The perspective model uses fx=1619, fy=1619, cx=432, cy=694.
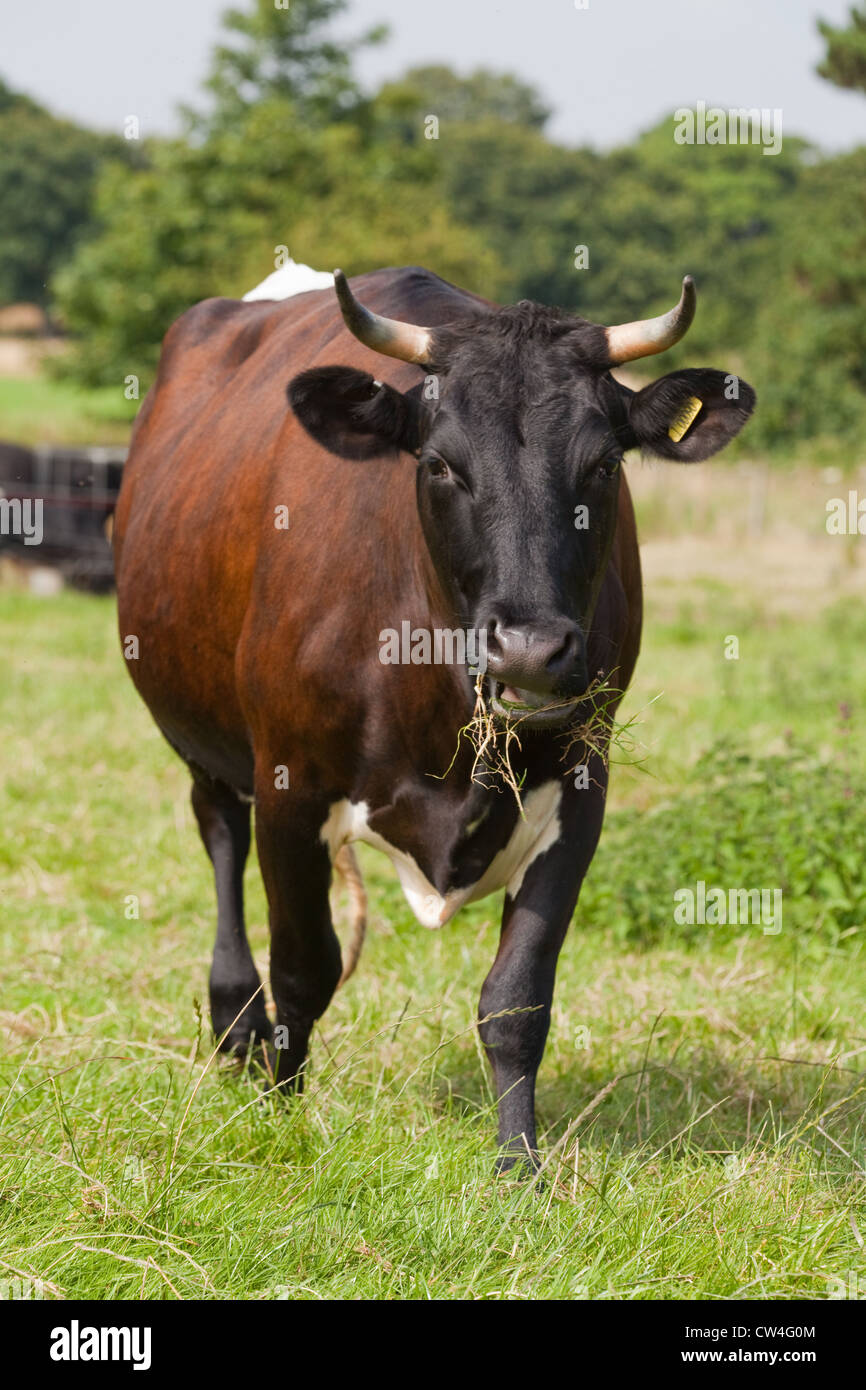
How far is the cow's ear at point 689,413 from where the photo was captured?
361 cm

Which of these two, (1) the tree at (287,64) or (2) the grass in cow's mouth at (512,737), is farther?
(1) the tree at (287,64)

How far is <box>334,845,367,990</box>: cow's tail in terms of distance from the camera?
185 inches

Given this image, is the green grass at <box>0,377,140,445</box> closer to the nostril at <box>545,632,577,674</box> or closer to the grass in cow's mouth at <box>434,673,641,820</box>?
the grass in cow's mouth at <box>434,673,641,820</box>

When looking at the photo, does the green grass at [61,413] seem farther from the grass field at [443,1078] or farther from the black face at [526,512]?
the black face at [526,512]

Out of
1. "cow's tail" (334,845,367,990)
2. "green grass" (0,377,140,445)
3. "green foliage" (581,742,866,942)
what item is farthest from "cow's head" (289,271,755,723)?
"green grass" (0,377,140,445)

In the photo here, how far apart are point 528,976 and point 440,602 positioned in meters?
0.85

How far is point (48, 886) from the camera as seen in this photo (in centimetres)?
607

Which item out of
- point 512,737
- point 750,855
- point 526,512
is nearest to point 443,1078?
point 512,737

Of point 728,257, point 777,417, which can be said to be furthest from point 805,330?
point 728,257

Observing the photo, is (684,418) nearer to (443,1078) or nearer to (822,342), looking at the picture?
(443,1078)

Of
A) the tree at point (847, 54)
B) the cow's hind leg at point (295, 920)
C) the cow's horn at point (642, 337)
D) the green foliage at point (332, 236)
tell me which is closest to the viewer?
the cow's horn at point (642, 337)

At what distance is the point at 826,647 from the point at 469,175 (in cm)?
6670

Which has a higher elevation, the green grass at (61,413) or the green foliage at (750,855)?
the green grass at (61,413)

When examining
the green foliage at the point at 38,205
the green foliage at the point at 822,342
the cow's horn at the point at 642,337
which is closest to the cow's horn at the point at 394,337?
the cow's horn at the point at 642,337
